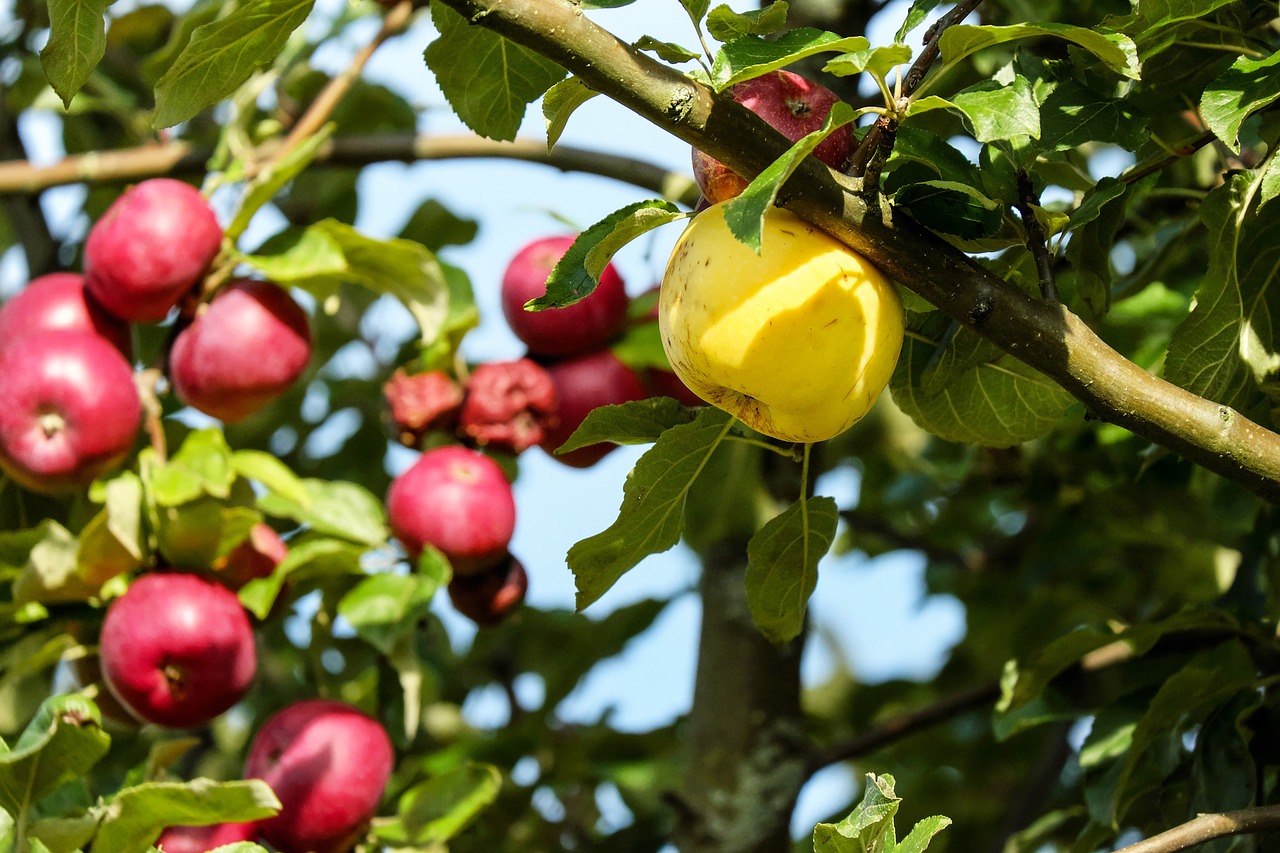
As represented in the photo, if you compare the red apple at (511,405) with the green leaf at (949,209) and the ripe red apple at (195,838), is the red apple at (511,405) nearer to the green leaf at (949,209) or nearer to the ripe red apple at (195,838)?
the ripe red apple at (195,838)

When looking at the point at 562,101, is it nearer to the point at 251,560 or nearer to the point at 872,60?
the point at 872,60

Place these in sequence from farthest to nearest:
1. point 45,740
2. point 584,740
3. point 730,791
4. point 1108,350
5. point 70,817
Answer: point 584,740 → point 730,791 → point 70,817 → point 45,740 → point 1108,350

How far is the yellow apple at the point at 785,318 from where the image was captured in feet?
2.63

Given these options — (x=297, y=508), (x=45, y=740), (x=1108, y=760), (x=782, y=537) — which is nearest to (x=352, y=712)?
(x=297, y=508)

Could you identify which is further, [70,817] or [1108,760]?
[1108,760]

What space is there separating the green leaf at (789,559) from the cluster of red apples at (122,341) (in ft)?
2.11

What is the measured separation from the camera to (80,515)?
1.53 metres

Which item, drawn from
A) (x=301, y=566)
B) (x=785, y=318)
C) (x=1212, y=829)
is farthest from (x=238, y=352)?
(x=1212, y=829)

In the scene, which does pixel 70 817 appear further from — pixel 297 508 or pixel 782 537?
pixel 782 537

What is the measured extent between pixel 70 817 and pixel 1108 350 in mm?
857

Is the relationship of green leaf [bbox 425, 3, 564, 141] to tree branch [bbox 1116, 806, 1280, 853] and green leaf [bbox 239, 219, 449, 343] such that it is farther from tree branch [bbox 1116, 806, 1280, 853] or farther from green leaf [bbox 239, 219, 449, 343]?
tree branch [bbox 1116, 806, 1280, 853]

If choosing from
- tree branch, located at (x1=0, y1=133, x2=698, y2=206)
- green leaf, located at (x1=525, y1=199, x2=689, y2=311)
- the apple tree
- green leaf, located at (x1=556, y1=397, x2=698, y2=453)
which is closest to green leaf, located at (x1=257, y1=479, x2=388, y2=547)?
the apple tree

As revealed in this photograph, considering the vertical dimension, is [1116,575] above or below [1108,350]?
below

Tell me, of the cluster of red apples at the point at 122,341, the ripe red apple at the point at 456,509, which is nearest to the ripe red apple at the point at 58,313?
the cluster of red apples at the point at 122,341
